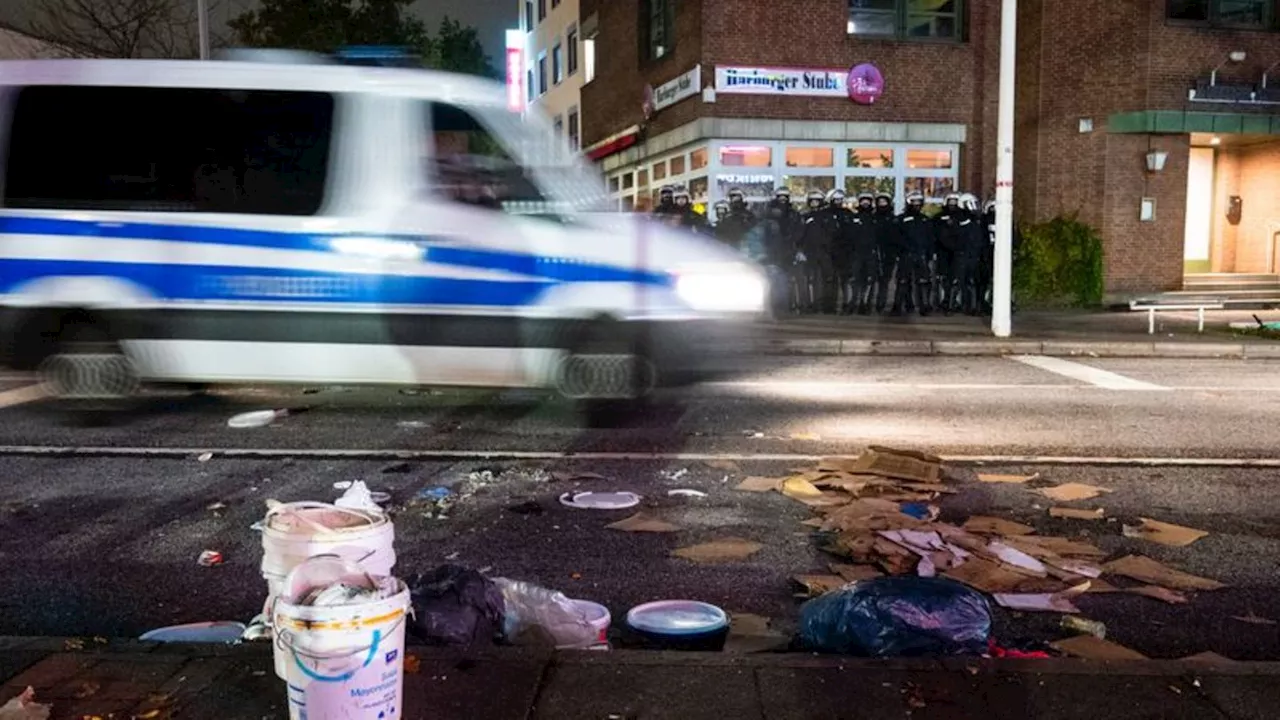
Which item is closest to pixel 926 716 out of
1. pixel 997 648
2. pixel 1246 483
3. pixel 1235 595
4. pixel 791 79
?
pixel 997 648

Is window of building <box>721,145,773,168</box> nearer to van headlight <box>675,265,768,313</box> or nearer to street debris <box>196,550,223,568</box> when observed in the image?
van headlight <box>675,265,768,313</box>

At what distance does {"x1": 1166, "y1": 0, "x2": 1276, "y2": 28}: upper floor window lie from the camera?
2100 cm

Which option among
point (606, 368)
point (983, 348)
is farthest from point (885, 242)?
point (606, 368)

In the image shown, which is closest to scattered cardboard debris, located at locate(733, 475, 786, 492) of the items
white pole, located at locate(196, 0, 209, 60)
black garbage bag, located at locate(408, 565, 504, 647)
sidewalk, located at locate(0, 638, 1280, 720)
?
black garbage bag, located at locate(408, 565, 504, 647)

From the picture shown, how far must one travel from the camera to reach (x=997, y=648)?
3760 mm

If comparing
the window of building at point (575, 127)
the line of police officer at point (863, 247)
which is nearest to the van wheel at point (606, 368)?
the line of police officer at point (863, 247)

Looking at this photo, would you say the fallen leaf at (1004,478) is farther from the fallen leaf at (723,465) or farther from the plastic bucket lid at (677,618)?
the plastic bucket lid at (677,618)

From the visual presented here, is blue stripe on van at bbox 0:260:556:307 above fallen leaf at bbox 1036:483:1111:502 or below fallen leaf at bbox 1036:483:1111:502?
above

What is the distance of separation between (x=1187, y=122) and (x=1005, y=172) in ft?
29.3

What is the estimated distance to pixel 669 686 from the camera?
3289 mm

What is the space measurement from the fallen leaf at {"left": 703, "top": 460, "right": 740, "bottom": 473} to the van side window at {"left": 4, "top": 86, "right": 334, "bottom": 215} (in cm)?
337

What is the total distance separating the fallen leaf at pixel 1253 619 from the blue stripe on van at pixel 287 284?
4.86 m

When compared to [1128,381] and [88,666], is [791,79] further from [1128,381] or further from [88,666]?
[88,666]

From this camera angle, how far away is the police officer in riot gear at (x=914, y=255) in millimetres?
16953
